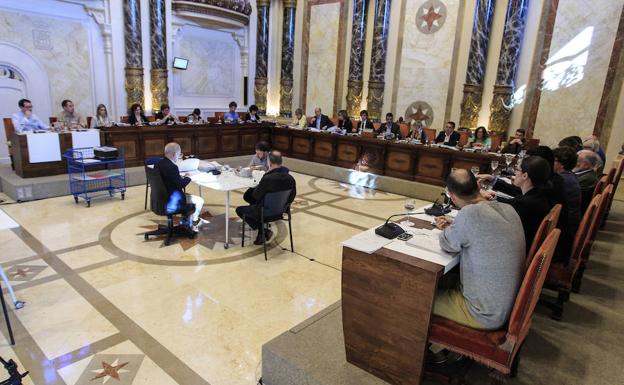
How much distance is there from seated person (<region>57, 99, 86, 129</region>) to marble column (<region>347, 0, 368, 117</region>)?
6.02 meters

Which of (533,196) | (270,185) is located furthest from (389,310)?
(270,185)

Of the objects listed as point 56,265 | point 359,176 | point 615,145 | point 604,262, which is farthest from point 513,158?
point 56,265

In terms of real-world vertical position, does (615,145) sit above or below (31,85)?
below

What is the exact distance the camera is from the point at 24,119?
608 cm

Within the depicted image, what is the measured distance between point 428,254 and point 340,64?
923 cm

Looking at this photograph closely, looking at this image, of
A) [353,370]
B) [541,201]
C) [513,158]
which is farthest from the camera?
[513,158]

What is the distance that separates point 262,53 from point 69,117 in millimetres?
5881

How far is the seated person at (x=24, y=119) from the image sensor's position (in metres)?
5.98

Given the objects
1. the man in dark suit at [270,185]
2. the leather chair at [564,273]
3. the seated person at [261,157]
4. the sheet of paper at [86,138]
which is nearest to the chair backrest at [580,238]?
the leather chair at [564,273]

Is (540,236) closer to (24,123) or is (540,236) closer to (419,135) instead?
(419,135)

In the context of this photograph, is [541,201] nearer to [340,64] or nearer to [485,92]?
[485,92]

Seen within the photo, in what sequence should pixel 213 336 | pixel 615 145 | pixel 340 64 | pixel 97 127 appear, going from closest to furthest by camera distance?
pixel 213 336 < pixel 97 127 < pixel 615 145 < pixel 340 64

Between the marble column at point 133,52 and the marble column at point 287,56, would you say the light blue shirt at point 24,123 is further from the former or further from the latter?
the marble column at point 287,56

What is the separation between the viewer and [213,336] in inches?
114
